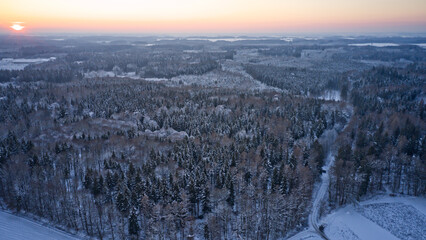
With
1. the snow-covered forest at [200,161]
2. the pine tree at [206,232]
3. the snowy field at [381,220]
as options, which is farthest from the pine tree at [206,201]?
the snowy field at [381,220]

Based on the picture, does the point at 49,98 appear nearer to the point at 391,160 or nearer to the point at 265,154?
the point at 265,154

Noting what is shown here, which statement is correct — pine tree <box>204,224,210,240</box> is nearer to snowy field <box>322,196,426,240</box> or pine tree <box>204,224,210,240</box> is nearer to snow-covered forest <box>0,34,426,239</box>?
snow-covered forest <box>0,34,426,239</box>

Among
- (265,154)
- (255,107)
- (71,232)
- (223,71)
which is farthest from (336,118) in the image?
(223,71)

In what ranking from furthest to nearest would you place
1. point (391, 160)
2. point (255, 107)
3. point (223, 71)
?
point (223, 71) → point (255, 107) → point (391, 160)

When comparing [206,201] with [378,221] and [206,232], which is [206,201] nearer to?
[206,232]

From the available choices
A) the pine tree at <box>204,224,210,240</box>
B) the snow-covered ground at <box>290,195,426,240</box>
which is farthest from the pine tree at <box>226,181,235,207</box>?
the snow-covered ground at <box>290,195,426,240</box>

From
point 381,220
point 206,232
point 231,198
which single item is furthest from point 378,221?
point 206,232

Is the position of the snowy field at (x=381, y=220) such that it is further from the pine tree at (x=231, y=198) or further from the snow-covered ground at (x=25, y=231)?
the snow-covered ground at (x=25, y=231)
